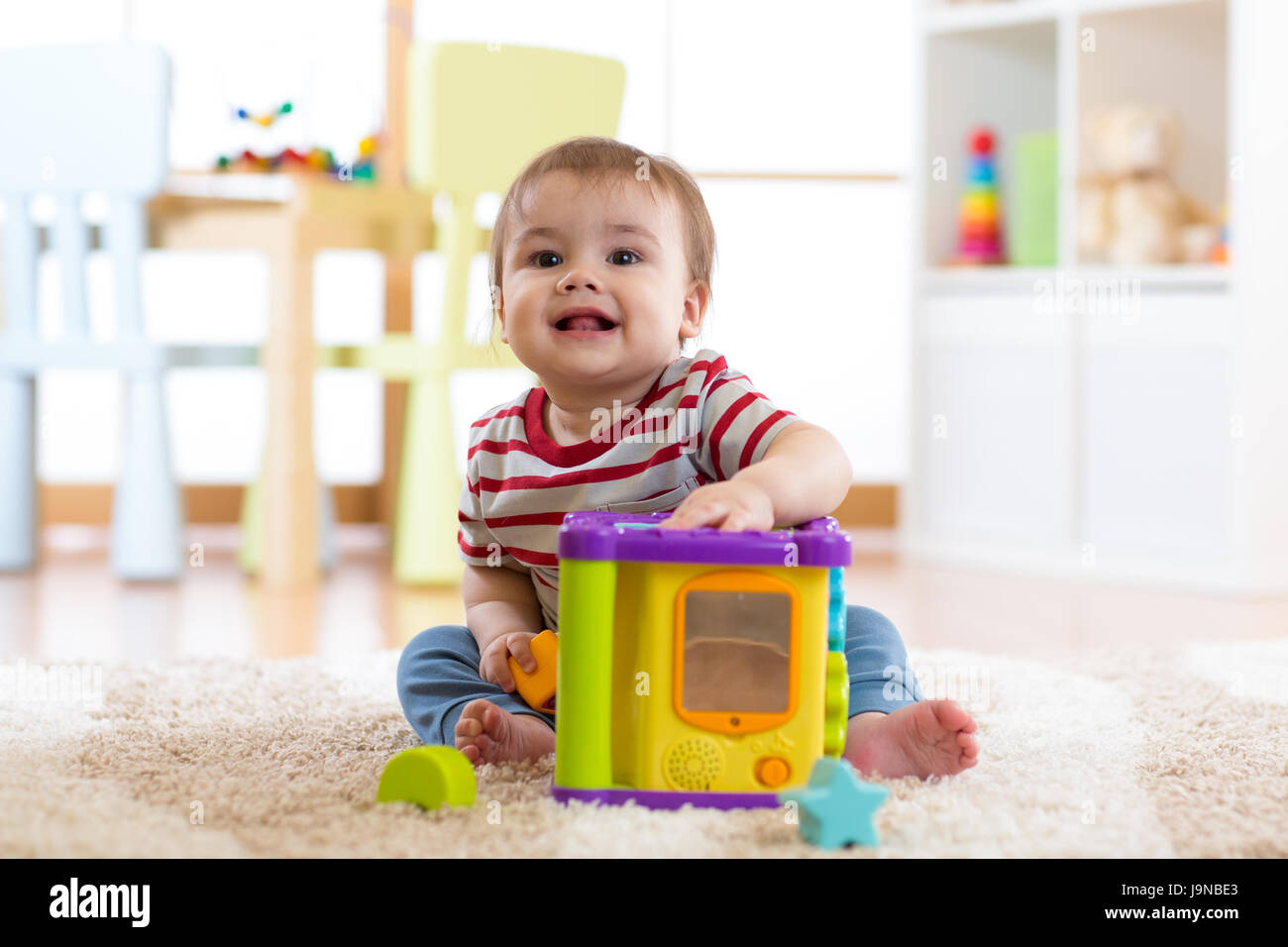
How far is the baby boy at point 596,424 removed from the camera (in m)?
0.97

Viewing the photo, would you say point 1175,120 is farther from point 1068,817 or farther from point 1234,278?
point 1068,817

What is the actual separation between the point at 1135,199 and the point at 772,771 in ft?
5.43

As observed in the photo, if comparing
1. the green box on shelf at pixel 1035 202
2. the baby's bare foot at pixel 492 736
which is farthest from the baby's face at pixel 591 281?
the green box on shelf at pixel 1035 202

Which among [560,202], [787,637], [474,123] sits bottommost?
[787,637]

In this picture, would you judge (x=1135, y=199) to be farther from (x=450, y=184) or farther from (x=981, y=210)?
(x=450, y=184)

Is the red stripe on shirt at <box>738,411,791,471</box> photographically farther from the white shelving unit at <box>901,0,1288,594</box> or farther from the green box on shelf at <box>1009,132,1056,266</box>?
the green box on shelf at <box>1009,132,1056,266</box>

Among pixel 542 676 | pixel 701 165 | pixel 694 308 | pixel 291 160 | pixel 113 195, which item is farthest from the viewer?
pixel 701 165

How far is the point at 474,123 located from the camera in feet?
6.95

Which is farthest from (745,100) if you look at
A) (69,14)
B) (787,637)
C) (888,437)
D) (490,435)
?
(787,637)

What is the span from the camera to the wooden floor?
5.18ft

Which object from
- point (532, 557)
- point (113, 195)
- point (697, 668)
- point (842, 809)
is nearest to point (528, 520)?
point (532, 557)

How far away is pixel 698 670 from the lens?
82cm

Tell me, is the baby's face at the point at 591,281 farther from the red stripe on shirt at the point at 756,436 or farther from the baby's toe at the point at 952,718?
the baby's toe at the point at 952,718
